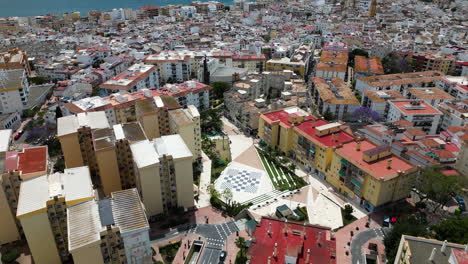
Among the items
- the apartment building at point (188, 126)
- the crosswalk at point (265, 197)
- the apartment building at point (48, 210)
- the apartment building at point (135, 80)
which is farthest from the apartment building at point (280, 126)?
the apartment building at point (48, 210)

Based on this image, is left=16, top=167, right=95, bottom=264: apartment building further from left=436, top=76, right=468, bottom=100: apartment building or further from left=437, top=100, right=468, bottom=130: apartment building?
left=436, top=76, right=468, bottom=100: apartment building

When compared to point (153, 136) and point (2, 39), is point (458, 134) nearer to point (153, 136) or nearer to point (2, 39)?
point (153, 136)

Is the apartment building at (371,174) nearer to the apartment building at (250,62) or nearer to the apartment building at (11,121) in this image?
the apartment building at (250,62)

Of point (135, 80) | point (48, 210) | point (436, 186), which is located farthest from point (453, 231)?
point (135, 80)

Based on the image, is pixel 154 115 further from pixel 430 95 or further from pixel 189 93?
pixel 430 95

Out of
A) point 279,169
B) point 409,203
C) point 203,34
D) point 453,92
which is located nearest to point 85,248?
point 279,169

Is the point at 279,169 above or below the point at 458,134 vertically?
below
